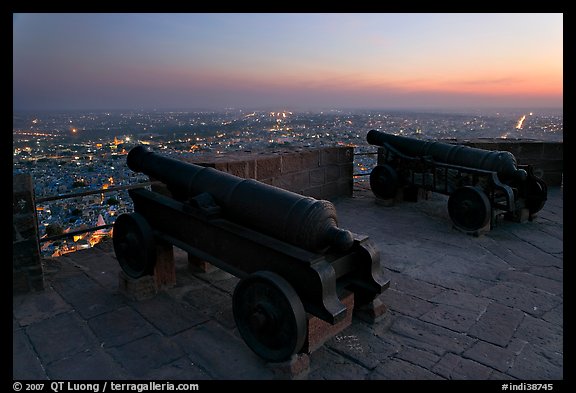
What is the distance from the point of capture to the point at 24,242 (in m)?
3.72

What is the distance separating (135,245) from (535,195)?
6036 millimetres

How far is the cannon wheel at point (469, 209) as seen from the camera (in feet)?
18.1

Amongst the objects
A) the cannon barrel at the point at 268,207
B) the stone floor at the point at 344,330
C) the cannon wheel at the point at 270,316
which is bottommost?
the stone floor at the point at 344,330

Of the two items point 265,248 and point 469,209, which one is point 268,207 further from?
point 469,209

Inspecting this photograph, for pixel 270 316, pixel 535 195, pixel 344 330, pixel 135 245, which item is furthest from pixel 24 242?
pixel 535 195

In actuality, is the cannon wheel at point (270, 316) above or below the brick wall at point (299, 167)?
below

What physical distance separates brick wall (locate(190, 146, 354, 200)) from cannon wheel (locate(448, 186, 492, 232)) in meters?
2.52

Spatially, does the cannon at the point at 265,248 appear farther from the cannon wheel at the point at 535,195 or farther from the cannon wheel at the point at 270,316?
the cannon wheel at the point at 535,195

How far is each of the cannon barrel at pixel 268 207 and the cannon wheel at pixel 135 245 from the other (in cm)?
47

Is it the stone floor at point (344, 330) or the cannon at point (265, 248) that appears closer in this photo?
the cannon at point (265, 248)

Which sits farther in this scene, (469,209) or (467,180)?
(467,180)

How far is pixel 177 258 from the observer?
463cm

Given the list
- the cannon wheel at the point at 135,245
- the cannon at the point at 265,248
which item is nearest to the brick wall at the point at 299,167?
the cannon wheel at the point at 135,245

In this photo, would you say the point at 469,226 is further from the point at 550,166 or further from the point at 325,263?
the point at 550,166
